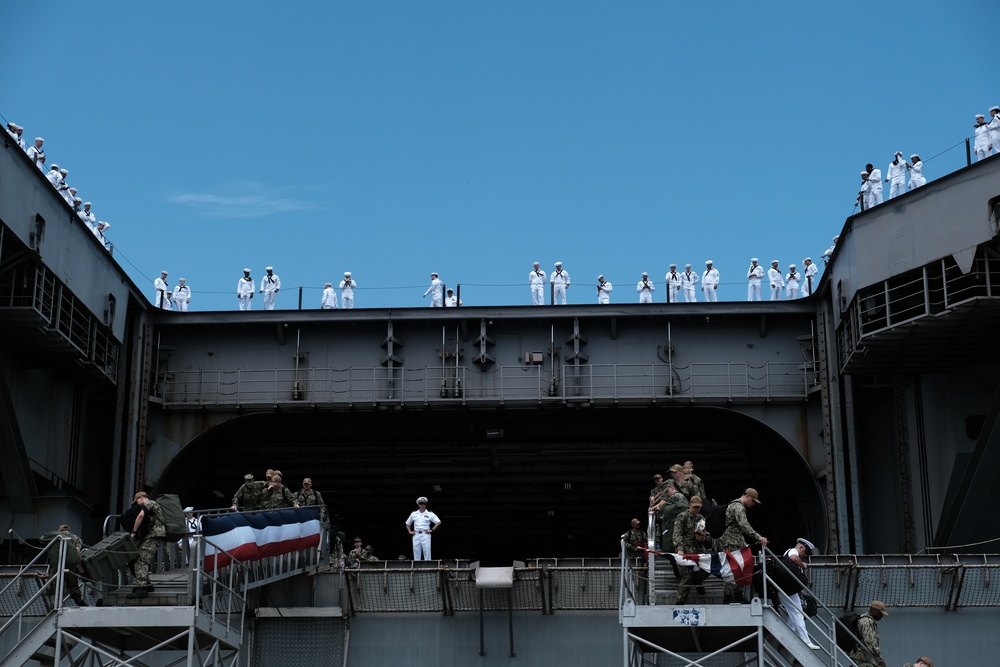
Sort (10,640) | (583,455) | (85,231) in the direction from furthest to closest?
(583,455), (85,231), (10,640)

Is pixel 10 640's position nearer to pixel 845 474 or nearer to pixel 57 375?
pixel 57 375

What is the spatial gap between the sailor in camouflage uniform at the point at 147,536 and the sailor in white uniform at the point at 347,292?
64.3 ft

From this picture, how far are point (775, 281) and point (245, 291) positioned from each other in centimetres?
1571

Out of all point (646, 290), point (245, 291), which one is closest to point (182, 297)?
point (245, 291)

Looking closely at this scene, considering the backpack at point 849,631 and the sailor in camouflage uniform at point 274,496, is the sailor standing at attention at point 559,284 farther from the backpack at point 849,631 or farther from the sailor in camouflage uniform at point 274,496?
the backpack at point 849,631

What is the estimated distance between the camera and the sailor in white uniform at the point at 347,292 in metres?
40.3

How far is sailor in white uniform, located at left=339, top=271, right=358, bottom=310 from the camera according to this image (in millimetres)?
40344

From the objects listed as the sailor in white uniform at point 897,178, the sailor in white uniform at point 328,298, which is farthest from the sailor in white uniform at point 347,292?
the sailor in white uniform at point 897,178

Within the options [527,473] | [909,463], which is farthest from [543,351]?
[909,463]

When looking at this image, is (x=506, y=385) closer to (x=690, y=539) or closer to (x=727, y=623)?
(x=690, y=539)

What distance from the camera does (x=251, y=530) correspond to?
77.7 feet

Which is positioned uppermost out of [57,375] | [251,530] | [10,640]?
[57,375]

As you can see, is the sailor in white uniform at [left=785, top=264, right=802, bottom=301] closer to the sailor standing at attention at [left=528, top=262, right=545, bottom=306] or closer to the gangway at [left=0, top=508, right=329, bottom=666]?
the sailor standing at attention at [left=528, top=262, right=545, bottom=306]

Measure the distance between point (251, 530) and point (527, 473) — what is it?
2000 cm
